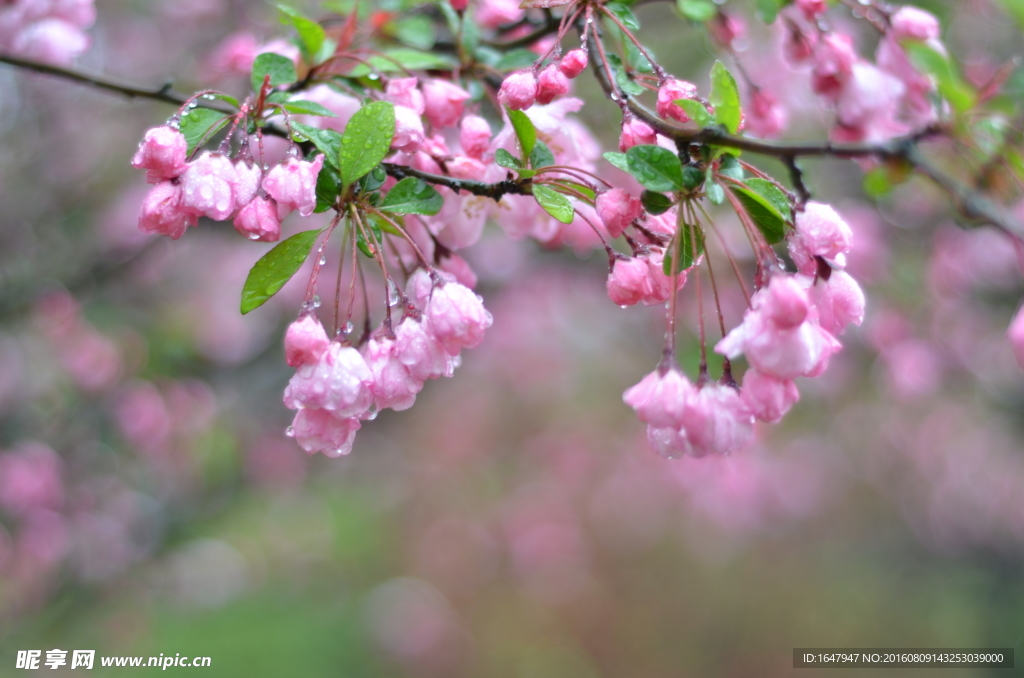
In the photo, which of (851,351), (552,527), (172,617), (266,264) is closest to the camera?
(266,264)

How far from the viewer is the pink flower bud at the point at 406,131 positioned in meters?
0.70

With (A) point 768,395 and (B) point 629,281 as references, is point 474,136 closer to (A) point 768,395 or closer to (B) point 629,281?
(B) point 629,281

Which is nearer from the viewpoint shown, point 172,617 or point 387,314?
point 387,314

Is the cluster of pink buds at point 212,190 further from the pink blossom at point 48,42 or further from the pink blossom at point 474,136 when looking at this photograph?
the pink blossom at point 48,42

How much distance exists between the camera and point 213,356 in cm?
253

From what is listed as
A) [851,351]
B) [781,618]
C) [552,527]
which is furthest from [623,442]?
[851,351]

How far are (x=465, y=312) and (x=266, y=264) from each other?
0.21 meters

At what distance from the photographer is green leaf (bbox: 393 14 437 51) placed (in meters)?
1.02

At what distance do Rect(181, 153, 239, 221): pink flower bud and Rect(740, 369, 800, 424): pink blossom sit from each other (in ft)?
1.78

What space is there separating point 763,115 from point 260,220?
823 mm

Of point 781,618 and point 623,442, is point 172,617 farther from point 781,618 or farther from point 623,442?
point 781,618

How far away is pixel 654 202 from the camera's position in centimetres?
67

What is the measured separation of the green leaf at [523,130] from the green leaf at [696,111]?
15 cm

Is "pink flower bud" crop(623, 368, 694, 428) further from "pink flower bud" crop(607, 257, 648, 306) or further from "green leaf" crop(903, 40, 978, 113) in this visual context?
"green leaf" crop(903, 40, 978, 113)
